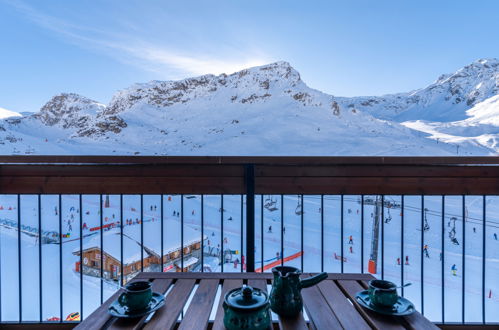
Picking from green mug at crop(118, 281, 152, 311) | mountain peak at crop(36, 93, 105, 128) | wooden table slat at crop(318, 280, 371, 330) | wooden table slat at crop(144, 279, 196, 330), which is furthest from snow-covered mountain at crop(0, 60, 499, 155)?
mountain peak at crop(36, 93, 105, 128)

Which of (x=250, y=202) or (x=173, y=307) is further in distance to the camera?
(x=250, y=202)

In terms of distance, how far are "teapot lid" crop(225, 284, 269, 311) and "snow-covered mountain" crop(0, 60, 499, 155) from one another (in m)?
7.79

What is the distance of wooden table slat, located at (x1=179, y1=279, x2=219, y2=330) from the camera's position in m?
0.62

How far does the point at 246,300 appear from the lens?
568mm

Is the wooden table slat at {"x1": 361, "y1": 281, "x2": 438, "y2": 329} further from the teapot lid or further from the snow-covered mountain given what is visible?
the snow-covered mountain

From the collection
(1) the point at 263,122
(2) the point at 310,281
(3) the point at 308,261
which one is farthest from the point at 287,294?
(1) the point at 263,122

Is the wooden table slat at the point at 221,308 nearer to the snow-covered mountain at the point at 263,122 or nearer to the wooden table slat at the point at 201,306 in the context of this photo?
the wooden table slat at the point at 201,306

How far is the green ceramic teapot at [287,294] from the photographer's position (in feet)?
2.06

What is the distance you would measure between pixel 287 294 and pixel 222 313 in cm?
15

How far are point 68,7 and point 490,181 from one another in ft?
19.8

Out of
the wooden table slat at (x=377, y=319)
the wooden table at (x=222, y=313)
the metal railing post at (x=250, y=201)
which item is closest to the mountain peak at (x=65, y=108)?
the metal railing post at (x=250, y=201)

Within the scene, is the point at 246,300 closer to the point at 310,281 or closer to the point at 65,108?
the point at 310,281

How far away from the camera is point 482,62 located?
85.1 meters

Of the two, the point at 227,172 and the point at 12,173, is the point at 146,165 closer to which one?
the point at 227,172
